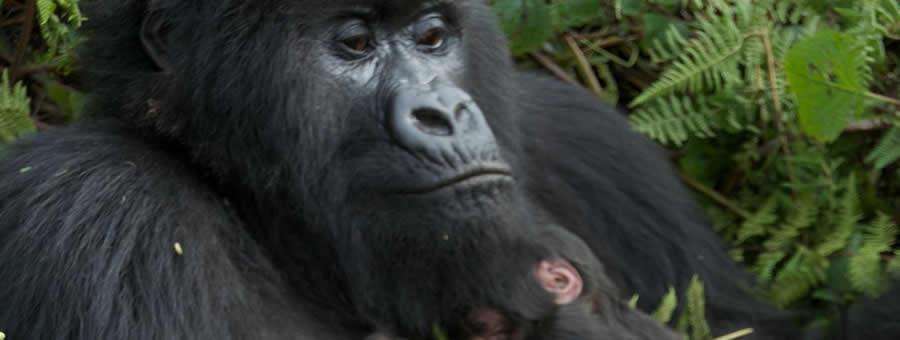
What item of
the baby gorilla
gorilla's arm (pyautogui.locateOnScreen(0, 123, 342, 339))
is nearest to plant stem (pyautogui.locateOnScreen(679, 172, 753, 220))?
the baby gorilla

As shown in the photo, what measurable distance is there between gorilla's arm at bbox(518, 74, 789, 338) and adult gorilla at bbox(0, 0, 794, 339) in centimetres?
41

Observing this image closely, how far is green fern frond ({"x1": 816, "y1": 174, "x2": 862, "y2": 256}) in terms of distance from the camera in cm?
348

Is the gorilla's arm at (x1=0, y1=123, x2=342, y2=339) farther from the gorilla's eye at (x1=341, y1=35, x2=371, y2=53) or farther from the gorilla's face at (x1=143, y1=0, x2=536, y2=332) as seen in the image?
the gorilla's eye at (x1=341, y1=35, x2=371, y2=53)

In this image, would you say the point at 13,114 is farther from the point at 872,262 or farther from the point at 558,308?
the point at 872,262

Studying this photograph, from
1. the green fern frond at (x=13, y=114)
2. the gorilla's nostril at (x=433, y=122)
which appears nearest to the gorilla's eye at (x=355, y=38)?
the gorilla's nostril at (x=433, y=122)

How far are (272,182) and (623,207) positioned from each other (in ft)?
3.60

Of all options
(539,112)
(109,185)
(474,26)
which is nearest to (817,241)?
(539,112)

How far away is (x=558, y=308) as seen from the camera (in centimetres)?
252

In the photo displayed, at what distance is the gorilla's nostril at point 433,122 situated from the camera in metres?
2.35

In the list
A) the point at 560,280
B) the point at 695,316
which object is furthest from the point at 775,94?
the point at 560,280

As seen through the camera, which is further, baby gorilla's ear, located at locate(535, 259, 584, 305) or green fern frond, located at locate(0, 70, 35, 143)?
green fern frond, located at locate(0, 70, 35, 143)

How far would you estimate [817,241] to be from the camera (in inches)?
144

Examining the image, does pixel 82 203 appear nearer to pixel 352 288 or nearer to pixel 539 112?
pixel 352 288

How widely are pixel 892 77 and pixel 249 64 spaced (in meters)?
2.12
